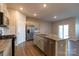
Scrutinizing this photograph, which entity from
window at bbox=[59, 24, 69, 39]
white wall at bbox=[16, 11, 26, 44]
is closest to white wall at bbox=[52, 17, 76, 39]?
window at bbox=[59, 24, 69, 39]

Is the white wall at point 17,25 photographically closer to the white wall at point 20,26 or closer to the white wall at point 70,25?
the white wall at point 20,26

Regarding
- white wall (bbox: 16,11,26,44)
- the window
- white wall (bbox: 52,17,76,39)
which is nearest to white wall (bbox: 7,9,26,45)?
white wall (bbox: 16,11,26,44)

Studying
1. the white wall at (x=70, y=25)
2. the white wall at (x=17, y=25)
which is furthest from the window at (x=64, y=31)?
the white wall at (x=17, y=25)

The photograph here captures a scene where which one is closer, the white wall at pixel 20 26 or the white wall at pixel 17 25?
the white wall at pixel 17 25

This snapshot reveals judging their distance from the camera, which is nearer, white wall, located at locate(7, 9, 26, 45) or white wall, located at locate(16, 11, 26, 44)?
white wall, located at locate(7, 9, 26, 45)

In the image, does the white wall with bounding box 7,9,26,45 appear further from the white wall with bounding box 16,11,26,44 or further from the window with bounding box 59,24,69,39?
the window with bounding box 59,24,69,39

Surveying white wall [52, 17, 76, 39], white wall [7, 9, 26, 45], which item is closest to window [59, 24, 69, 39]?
white wall [52, 17, 76, 39]

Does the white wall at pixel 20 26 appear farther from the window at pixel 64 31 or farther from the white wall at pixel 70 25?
the window at pixel 64 31

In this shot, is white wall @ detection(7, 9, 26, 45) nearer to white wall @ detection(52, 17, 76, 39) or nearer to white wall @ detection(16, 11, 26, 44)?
white wall @ detection(16, 11, 26, 44)

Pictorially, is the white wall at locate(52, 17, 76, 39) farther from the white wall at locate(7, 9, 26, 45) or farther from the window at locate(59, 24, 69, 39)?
the white wall at locate(7, 9, 26, 45)

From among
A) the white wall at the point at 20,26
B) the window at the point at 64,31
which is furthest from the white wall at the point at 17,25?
the window at the point at 64,31

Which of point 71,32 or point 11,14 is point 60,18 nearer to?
point 71,32

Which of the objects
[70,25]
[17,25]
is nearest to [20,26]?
[17,25]

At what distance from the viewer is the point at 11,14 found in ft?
8.12
